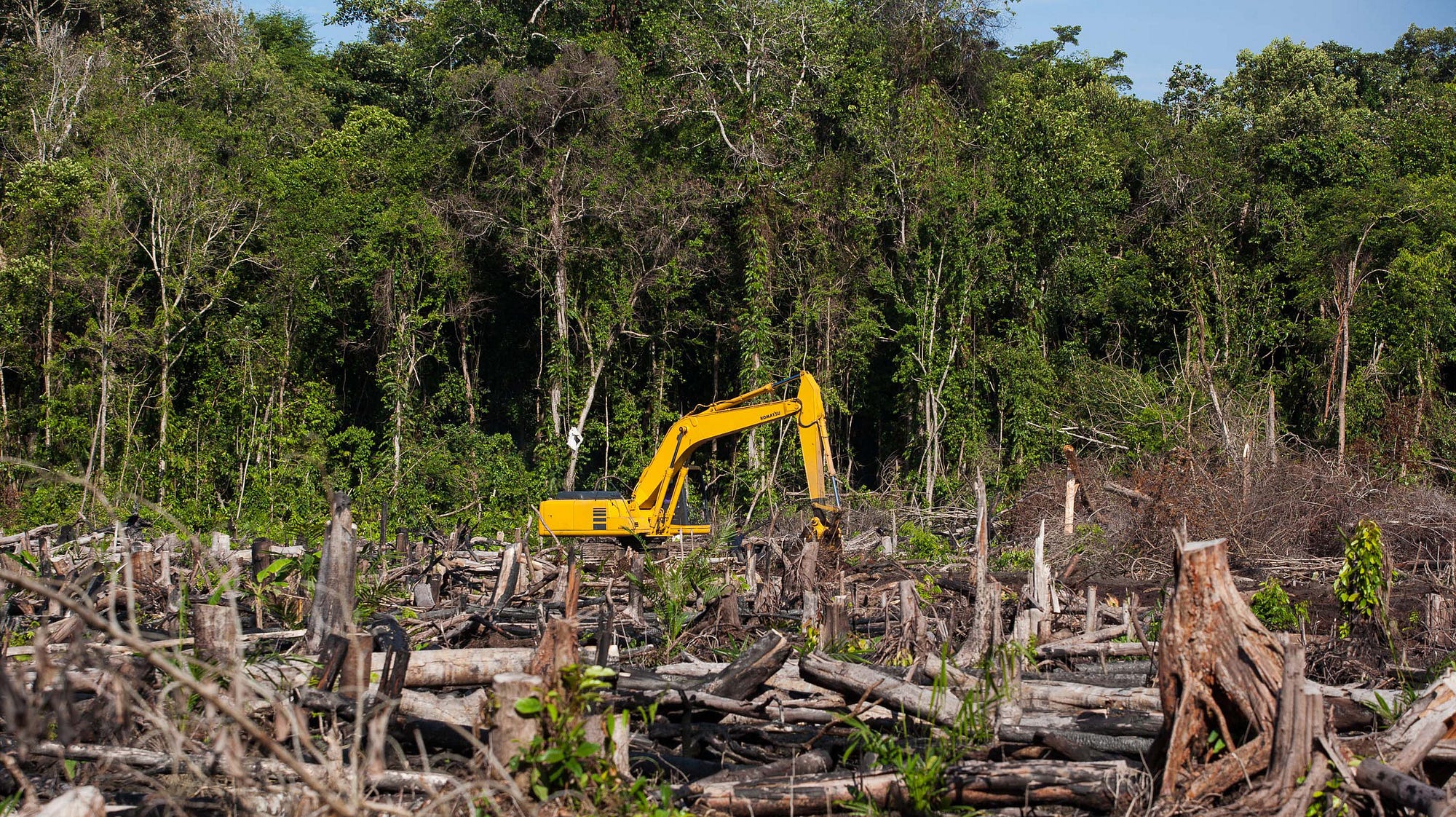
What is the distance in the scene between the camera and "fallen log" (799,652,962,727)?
6.06 metres

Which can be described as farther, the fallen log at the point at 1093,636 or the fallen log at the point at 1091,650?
the fallen log at the point at 1093,636

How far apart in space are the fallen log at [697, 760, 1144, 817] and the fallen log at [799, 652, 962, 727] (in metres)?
0.60

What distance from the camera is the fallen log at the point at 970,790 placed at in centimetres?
521

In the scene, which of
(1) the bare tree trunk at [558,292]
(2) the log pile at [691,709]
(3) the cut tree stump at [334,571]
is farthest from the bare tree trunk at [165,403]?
(3) the cut tree stump at [334,571]

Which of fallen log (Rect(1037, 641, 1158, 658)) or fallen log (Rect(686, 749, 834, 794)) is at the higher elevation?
fallen log (Rect(1037, 641, 1158, 658))

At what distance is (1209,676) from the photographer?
16.6 ft

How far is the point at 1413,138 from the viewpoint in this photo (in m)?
26.5

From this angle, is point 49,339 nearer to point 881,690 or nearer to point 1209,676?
point 881,690

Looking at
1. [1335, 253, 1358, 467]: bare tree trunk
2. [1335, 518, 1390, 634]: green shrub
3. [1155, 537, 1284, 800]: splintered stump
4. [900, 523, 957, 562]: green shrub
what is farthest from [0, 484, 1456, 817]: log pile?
[1335, 253, 1358, 467]: bare tree trunk

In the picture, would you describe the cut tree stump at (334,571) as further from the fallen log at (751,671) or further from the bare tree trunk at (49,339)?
the bare tree trunk at (49,339)

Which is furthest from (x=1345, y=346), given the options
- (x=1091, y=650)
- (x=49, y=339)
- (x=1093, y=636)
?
(x=49, y=339)

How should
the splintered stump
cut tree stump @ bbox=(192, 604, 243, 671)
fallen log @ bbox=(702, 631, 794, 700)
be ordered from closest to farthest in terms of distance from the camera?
the splintered stump → cut tree stump @ bbox=(192, 604, 243, 671) → fallen log @ bbox=(702, 631, 794, 700)

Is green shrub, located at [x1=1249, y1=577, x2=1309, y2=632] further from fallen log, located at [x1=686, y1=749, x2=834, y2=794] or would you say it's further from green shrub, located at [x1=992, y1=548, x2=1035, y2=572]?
green shrub, located at [x1=992, y1=548, x2=1035, y2=572]

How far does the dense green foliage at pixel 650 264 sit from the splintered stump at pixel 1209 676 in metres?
16.5
